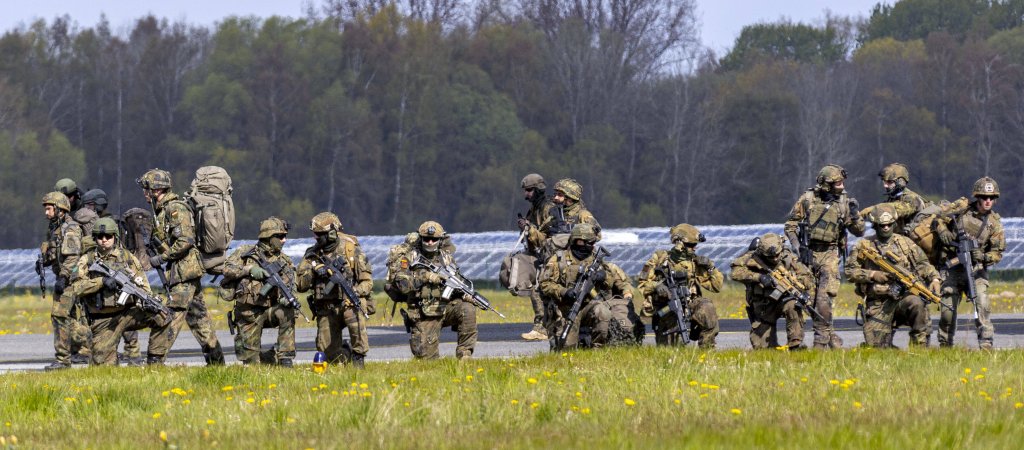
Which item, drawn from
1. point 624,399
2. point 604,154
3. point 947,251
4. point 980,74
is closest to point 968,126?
point 980,74

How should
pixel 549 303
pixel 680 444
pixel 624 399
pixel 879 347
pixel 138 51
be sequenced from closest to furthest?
pixel 680 444 → pixel 624 399 → pixel 879 347 → pixel 549 303 → pixel 138 51

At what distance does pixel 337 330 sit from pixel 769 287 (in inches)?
165

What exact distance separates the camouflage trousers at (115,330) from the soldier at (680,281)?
4661 millimetres

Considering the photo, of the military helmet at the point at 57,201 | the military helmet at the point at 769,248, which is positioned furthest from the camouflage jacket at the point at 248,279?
the military helmet at the point at 769,248

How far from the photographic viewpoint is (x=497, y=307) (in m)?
33.2

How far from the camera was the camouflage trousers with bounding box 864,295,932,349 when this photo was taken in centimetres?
1652

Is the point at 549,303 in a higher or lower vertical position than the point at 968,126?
lower

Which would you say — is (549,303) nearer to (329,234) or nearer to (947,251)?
(329,234)

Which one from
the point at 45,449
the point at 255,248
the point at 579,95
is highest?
the point at 579,95

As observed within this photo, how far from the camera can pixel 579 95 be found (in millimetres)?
77812

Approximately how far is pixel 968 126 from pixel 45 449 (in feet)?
236

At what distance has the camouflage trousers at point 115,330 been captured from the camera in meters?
16.5

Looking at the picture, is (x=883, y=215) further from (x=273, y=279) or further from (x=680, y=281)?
(x=273, y=279)

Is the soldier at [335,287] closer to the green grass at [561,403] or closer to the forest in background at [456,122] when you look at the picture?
the green grass at [561,403]
